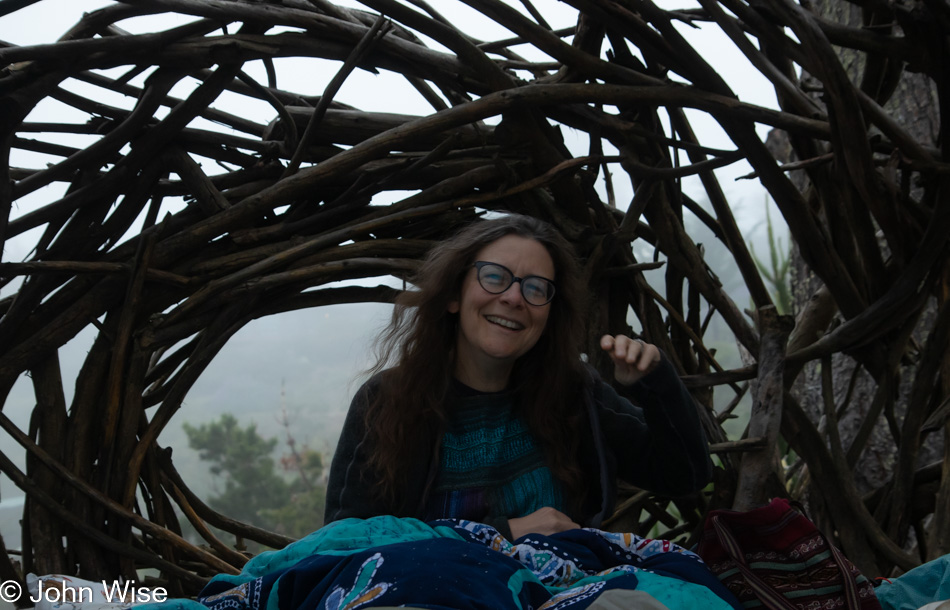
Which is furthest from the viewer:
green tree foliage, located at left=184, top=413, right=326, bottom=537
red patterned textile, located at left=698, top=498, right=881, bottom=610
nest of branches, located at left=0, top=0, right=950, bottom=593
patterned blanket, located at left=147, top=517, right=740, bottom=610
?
green tree foliage, located at left=184, top=413, right=326, bottom=537

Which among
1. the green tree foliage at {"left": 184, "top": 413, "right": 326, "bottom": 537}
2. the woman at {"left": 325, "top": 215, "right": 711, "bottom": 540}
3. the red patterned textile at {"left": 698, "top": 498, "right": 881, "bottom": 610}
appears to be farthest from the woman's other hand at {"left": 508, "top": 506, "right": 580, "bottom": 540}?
the green tree foliage at {"left": 184, "top": 413, "right": 326, "bottom": 537}

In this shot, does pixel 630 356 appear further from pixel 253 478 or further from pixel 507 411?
pixel 253 478

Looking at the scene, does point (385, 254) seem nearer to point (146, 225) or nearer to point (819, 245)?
point (146, 225)

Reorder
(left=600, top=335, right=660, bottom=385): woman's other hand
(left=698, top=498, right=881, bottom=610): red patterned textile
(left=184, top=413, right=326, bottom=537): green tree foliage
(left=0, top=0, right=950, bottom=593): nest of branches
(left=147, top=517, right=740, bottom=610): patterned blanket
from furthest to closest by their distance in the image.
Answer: (left=184, top=413, right=326, bottom=537): green tree foliage, (left=0, top=0, right=950, bottom=593): nest of branches, (left=600, top=335, right=660, bottom=385): woman's other hand, (left=698, top=498, right=881, bottom=610): red patterned textile, (left=147, top=517, right=740, bottom=610): patterned blanket

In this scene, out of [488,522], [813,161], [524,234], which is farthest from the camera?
[813,161]

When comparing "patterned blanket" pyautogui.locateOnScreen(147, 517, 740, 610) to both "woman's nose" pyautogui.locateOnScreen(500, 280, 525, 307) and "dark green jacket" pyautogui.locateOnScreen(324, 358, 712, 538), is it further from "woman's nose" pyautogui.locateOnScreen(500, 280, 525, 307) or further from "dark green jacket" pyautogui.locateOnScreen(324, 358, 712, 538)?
"woman's nose" pyautogui.locateOnScreen(500, 280, 525, 307)

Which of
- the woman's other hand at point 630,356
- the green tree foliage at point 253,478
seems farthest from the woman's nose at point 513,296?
the green tree foliage at point 253,478

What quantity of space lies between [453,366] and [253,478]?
3.94 feet

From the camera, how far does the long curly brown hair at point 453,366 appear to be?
1.10 metres

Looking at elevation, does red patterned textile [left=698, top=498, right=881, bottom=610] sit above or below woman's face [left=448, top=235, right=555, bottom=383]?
below

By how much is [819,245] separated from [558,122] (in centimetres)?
46

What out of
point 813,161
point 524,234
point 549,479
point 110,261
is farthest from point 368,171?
point 813,161

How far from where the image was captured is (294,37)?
116 centimetres

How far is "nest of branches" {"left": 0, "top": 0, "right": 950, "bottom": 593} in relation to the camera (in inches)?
44.2
